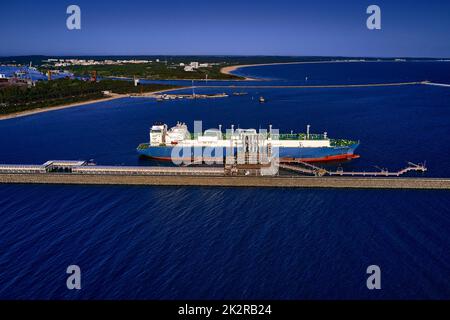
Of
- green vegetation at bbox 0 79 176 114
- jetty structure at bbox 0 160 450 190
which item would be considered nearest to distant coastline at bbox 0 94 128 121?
green vegetation at bbox 0 79 176 114

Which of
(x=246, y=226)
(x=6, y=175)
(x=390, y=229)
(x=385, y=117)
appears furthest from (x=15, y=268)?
(x=385, y=117)

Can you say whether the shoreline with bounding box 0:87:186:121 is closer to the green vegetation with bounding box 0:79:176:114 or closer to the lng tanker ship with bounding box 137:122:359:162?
the green vegetation with bounding box 0:79:176:114

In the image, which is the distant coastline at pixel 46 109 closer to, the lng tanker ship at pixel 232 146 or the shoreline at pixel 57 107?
the shoreline at pixel 57 107

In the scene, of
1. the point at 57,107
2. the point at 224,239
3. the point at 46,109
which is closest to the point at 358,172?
the point at 224,239

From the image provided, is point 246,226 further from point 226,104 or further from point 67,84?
point 67,84

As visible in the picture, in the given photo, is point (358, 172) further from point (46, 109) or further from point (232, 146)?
point (46, 109)
